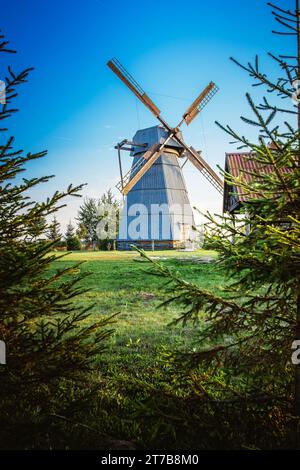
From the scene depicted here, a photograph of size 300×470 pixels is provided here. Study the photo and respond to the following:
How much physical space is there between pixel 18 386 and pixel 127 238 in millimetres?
26979

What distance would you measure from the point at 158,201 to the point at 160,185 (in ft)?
4.93

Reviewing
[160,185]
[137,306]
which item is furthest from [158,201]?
[137,306]

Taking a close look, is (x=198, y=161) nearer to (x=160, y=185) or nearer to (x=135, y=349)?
(x=160, y=185)

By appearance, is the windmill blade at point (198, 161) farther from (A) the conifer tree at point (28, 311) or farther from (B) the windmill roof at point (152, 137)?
(A) the conifer tree at point (28, 311)

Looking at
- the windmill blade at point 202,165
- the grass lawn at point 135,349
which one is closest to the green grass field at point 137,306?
the grass lawn at point 135,349

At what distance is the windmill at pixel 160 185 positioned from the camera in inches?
1020

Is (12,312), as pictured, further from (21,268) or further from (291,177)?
(291,177)

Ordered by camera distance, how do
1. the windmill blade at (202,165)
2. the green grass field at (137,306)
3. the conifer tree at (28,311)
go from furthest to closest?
the windmill blade at (202,165) → the green grass field at (137,306) → the conifer tree at (28,311)

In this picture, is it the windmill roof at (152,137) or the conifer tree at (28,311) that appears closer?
the conifer tree at (28,311)

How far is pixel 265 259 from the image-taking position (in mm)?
2377

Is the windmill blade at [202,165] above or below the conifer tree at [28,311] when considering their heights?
above

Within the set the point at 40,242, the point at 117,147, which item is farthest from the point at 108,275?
the point at 117,147
